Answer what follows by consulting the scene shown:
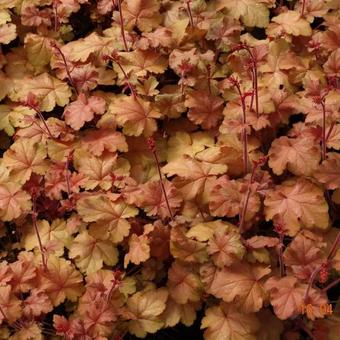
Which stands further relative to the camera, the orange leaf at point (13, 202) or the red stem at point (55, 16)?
the red stem at point (55, 16)

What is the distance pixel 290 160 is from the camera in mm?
2477

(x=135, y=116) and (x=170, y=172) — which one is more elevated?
(x=135, y=116)

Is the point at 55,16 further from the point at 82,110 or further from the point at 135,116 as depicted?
the point at 135,116

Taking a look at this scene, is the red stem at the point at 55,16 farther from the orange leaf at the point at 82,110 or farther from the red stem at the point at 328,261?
the red stem at the point at 328,261

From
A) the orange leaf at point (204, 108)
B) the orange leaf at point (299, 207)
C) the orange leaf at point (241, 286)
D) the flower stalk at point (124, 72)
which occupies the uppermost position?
the flower stalk at point (124, 72)

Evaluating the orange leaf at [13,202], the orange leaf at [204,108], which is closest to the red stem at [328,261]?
the orange leaf at [204,108]

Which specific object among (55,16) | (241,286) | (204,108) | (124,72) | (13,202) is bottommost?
(241,286)

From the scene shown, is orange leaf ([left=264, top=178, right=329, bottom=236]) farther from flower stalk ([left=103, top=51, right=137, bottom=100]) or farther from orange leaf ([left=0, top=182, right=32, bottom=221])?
orange leaf ([left=0, top=182, right=32, bottom=221])

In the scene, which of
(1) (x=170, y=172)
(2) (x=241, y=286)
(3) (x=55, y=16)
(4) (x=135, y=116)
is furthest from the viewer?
(3) (x=55, y=16)

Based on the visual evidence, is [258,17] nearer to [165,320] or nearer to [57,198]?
[57,198]

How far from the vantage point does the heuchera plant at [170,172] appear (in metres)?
2.32

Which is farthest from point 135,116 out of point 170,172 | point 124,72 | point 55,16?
point 55,16

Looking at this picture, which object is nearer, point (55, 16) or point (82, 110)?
point (82, 110)

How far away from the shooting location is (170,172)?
2545mm
